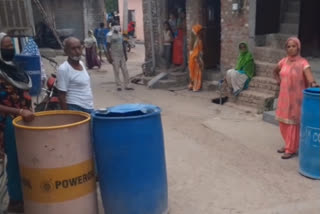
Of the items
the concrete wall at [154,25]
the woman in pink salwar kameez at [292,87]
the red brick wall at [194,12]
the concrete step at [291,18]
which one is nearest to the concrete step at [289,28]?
the concrete step at [291,18]

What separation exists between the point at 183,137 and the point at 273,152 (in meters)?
1.43

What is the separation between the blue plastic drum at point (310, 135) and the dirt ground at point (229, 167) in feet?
0.45

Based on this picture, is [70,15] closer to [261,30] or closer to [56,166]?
[261,30]

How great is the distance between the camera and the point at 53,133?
9.16ft

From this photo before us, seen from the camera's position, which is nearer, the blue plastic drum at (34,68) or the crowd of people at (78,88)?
the crowd of people at (78,88)

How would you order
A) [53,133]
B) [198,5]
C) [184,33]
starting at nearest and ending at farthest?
[53,133], [198,5], [184,33]

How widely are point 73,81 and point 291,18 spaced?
21.1 ft

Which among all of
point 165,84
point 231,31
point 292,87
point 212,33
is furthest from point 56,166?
point 212,33

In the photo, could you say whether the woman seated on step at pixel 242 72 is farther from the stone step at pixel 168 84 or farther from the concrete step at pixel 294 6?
the stone step at pixel 168 84

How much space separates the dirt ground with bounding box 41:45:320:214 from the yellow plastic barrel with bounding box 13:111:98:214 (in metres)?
1.03

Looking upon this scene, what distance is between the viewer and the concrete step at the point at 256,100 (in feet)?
23.5

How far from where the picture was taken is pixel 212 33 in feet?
34.2

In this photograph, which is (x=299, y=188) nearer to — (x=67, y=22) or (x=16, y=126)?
(x=16, y=126)

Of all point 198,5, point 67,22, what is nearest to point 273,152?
point 198,5
